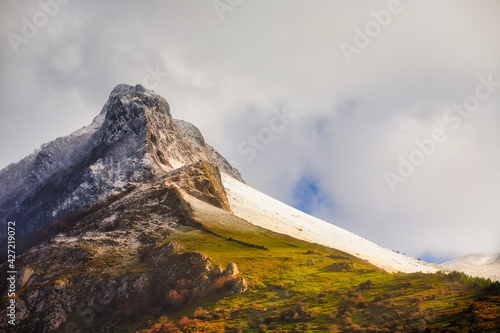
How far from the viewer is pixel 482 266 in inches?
4250

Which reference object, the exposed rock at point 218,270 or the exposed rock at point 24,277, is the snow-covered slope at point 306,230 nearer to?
the exposed rock at point 218,270

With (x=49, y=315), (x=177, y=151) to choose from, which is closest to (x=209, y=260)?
(x=49, y=315)

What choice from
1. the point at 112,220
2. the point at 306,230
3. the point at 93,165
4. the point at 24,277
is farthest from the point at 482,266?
the point at 24,277

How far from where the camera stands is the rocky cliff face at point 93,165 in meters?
77.4

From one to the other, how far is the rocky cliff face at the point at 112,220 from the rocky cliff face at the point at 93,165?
311 millimetres

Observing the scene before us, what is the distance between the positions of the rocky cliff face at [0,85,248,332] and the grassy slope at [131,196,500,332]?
4.02 metres

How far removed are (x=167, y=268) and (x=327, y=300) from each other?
2181cm

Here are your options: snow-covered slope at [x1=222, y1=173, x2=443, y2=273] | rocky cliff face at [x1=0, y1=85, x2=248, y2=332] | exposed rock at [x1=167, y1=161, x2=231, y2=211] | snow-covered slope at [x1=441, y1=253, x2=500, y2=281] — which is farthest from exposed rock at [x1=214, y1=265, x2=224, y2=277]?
snow-covered slope at [x1=441, y1=253, x2=500, y2=281]

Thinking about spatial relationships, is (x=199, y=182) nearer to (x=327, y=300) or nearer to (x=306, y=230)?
(x=306, y=230)

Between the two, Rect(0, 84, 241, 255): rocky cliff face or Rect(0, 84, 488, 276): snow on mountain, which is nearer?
Rect(0, 84, 241, 255): rocky cliff face

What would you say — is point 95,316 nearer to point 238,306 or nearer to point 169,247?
point 169,247

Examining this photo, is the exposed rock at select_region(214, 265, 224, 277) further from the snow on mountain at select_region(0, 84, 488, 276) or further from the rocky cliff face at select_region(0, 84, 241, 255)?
the rocky cliff face at select_region(0, 84, 241, 255)

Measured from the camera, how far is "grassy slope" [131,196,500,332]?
23516 mm

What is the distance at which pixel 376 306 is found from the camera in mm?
28500
